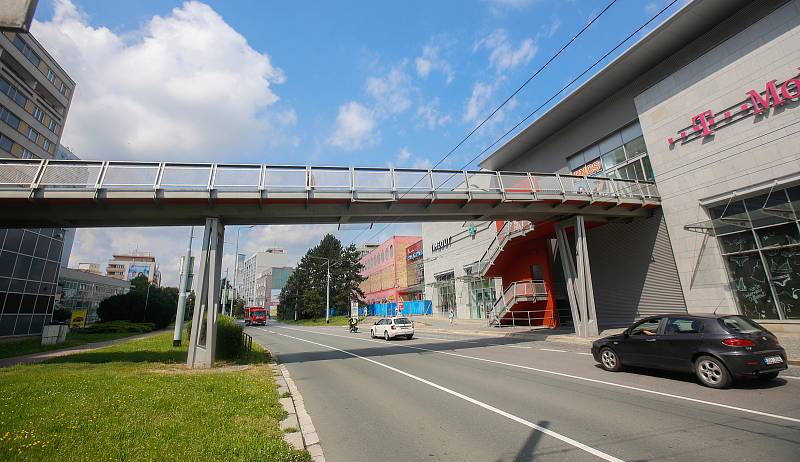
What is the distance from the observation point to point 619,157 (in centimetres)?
2275

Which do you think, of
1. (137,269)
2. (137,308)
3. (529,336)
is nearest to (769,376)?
(529,336)

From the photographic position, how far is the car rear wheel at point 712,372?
7.32 meters

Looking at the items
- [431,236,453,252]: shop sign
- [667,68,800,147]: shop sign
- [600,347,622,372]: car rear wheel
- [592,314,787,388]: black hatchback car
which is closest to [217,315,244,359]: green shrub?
[600,347,622,372]: car rear wheel

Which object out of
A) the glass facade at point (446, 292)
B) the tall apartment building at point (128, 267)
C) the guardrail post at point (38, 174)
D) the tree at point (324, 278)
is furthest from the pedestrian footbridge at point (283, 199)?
the tall apartment building at point (128, 267)

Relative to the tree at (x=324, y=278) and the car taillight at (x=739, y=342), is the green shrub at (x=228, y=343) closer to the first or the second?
the car taillight at (x=739, y=342)

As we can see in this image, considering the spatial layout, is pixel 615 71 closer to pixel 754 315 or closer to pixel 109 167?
pixel 754 315

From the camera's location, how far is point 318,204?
593 inches

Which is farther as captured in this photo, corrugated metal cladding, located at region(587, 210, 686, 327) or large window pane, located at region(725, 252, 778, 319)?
corrugated metal cladding, located at region(587, 210, 686, 327)

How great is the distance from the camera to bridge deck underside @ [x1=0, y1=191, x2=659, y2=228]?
12.9 meters

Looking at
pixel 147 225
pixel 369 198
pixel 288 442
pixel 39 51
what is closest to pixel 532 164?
pixel 369 198

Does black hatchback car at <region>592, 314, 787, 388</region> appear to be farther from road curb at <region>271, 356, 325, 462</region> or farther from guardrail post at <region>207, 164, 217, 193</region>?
guardrail post at <region>207, 164, 217, 193</region>

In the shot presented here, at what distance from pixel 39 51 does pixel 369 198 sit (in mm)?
43092

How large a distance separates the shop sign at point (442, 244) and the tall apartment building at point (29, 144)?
36.7 m

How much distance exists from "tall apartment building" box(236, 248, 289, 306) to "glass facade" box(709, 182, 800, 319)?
11464cm
